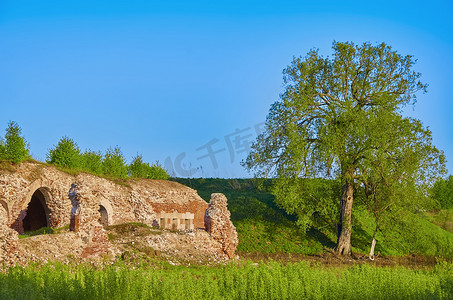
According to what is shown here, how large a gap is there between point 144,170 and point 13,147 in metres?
12.0

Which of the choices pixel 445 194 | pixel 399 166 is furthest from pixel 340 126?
pixel 445 194

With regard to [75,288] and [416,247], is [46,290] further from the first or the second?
[416,247]

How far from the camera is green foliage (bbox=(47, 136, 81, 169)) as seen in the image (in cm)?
2692

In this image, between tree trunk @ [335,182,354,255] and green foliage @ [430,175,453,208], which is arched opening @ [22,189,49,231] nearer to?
tree trunk @ [335,182,354,255]

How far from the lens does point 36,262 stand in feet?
52.1

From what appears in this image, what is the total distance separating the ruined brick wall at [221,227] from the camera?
76.5 feet

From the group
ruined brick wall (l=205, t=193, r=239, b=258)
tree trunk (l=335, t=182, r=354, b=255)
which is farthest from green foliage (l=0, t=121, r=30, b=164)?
tree trunk (l=335, t=182, r=354, b=255)

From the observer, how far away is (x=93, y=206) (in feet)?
62.0

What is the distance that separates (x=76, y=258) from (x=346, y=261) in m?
16.2

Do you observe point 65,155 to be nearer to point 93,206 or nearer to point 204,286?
point 93,206

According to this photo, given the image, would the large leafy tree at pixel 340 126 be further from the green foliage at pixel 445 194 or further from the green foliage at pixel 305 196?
the green foliage at pixel 445 194

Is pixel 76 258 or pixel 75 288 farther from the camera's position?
pixel 76 258

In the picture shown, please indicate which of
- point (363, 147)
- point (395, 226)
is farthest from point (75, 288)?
point (395, 226)

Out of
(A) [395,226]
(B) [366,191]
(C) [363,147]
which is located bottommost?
(A) [395,226]
